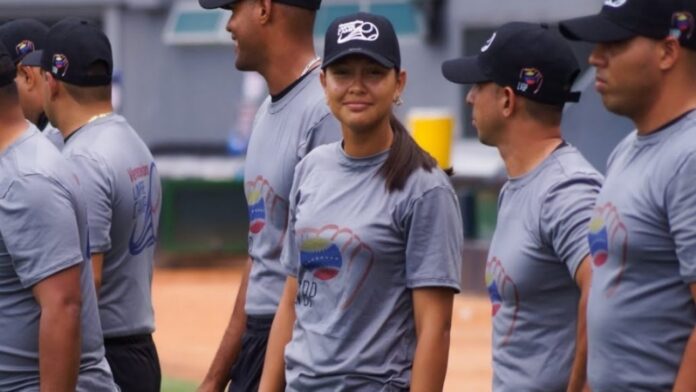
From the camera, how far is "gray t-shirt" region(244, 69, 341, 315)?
634 cm

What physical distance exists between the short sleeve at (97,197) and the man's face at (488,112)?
1.63 metres

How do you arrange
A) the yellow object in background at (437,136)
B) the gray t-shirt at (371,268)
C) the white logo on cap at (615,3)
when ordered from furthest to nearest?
the yellow object in background at (437,136)
the gray t-shirt at (371,268)
the white logo on cap at (615,3)

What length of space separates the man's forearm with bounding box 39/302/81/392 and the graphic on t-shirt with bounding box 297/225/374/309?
2.73 feet

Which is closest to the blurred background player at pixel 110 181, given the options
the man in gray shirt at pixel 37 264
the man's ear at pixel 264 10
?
the man's ear at pixel 264 10

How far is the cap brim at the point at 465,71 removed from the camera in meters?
5.85

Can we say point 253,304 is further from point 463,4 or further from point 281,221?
point 463,4

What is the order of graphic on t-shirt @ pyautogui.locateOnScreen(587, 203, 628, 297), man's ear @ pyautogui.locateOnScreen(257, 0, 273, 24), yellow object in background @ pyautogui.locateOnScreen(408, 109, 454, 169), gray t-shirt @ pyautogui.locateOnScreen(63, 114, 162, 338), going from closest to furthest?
graphic on t-shirt @ pyautogui.locateOnScreen(587, 203, 628, 297), man's ear @ pyautogui.locateOnScreen(257, 0, 273, 24), gray t-shirt @ pyautogui.locateOnScreen(63, 114, 162, 338), yellow object in background @ pyautogui.locateOnScreen(408, 109, 454, 169)

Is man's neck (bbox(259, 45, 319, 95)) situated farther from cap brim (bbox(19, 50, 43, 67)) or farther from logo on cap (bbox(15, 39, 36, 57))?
logo on cap (bbox(15, 39, 36, 57))

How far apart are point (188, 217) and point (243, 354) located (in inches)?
665

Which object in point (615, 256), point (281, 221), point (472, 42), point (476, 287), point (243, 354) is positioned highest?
point (615, 256)

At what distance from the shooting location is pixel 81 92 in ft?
22.8

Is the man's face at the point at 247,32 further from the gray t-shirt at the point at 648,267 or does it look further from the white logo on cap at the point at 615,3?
the gray t-shirt at the point at 648,267

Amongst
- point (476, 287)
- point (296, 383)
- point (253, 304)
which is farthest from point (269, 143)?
point (476, 287)

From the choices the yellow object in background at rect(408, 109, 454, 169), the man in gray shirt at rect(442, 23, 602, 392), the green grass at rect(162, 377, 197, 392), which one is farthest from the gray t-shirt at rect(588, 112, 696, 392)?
the yellow object in background at rect(408, 109, 454, 169)
